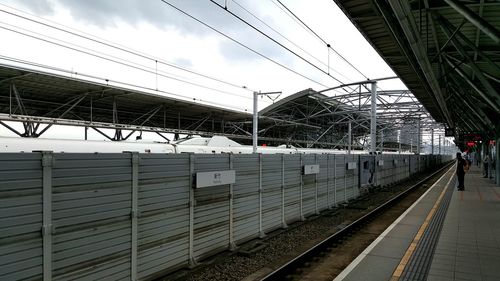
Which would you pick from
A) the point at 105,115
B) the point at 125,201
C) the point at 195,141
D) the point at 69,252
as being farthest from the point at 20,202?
the point at 105,115

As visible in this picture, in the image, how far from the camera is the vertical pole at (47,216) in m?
4.19

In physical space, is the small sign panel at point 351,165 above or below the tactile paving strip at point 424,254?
above

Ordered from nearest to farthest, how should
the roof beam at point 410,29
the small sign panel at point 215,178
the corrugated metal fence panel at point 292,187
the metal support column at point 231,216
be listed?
the roof beam at point 410,29
the small sign panel at point 215,178
the metal support column at point 231,216
the corrugated metal fence panel at point 292,187

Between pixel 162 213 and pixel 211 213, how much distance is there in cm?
145

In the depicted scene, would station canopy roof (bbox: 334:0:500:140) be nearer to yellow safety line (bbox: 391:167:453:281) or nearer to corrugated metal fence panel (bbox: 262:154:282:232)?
corrugated metal fence panel (bbox: 262:154:282:232)

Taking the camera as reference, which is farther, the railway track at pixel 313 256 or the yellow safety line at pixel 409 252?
the railway track at pixel 313 256

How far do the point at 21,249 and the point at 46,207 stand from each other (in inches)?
20.8

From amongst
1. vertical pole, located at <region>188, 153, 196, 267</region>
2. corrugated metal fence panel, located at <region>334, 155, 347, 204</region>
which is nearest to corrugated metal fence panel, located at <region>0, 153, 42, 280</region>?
vertical pole, located at <region>188, 153, 196, 267</region>

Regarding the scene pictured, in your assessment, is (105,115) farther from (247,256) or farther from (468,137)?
(468,137)

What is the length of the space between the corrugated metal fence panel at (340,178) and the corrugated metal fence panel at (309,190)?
2.36 metres

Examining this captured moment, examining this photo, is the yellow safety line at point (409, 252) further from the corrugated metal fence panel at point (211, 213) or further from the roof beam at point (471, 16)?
the roof beam at point (471, 16)

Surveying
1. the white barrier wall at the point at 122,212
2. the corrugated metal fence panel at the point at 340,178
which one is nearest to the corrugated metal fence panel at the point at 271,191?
the white barrier wall at the point at 122,212

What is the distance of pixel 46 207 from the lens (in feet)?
13.9

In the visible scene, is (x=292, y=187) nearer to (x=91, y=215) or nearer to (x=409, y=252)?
(x=409, y=252)
